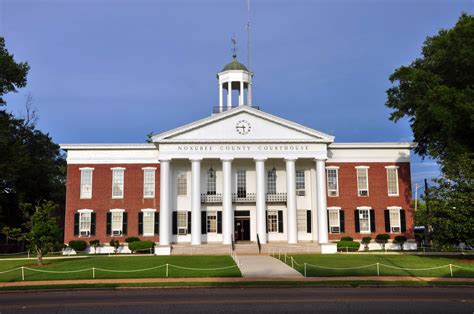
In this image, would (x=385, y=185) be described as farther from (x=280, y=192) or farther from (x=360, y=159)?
(x=280, y=192)

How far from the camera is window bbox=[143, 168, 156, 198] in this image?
4378 cm

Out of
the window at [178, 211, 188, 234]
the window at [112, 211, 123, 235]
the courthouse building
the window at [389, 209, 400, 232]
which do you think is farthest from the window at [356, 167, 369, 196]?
the window at [112, 211, 123, 235]

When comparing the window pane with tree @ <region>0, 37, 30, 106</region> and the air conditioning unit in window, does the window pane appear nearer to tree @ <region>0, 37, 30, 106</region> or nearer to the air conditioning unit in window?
the air conditioning unit in window

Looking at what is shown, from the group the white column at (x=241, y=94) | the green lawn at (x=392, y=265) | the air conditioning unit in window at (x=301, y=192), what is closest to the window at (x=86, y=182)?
the white column at (x=241, y=94)

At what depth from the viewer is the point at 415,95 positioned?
36.3 m

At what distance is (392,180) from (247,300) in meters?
31.4

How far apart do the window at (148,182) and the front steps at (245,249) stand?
22.5 feet

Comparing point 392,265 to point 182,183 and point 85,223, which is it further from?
point 85,223

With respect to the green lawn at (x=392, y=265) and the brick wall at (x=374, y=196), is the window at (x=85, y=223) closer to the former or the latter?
the green lawn at (x=392, y=265)

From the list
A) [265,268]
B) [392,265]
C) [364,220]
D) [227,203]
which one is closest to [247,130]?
[227,203]

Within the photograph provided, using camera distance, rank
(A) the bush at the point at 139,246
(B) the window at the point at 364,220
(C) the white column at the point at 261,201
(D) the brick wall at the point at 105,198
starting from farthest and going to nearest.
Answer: (B) the window at the point at 364,220 < (D) the brick wall at the point at 105,198 < (A) the bush at the point at 139,246 < (C) the white column at the point at 261,201

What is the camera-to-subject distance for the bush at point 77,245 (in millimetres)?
41594

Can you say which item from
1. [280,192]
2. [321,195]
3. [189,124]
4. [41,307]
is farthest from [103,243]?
[41,307]

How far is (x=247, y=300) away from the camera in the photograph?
16.8m
